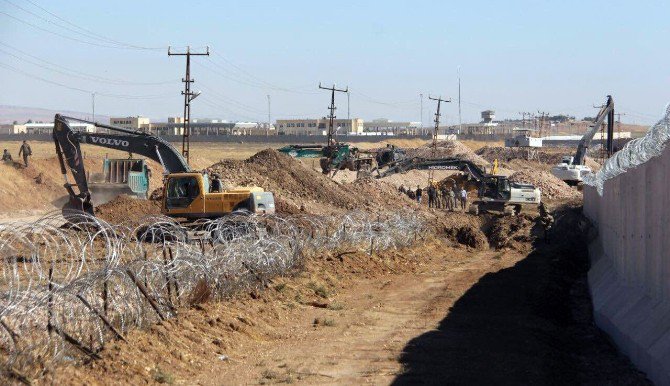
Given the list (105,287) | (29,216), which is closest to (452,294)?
(105,287)

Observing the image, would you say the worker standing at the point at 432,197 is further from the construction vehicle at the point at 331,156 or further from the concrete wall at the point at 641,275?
the concrete wall at the point at 641,275

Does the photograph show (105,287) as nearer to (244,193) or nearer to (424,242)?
(244,193)

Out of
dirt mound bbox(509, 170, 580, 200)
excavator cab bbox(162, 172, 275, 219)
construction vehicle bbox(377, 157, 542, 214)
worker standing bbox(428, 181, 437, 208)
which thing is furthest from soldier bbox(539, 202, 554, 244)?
dirt mound bbox(509, 170, 580, 200)

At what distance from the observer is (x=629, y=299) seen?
16.4m

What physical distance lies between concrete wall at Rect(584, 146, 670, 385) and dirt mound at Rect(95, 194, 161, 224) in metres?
18.1

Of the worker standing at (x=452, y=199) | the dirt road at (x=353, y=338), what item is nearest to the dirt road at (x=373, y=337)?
the dirt road at (x=353, y=338)

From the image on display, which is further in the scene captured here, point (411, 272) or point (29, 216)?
point (29, 216)

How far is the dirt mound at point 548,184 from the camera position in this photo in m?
61.7

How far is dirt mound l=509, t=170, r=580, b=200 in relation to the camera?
61.7 metres

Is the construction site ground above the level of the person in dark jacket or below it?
below

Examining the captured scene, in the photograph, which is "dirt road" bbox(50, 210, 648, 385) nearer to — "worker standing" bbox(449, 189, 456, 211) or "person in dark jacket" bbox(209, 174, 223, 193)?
"person in dark jacket" bbox(209, 174, 223, 193)

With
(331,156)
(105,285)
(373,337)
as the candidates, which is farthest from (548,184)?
(105,285)

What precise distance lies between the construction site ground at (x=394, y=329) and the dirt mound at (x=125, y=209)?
0.09 metres

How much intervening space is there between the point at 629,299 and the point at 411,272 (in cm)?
1169
